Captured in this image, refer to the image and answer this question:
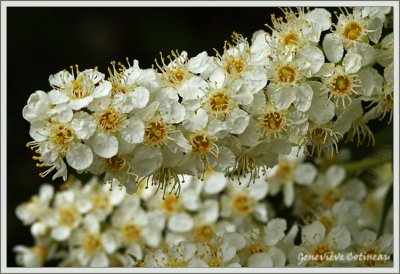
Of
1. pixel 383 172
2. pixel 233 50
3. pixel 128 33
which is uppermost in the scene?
pixel 233 50

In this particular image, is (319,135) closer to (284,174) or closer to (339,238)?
(339,238)

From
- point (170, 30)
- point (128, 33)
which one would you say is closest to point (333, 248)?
point (170, 30)

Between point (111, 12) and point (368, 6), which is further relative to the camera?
point (111, 12)

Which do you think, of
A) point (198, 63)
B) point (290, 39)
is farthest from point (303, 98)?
point (198, 63)

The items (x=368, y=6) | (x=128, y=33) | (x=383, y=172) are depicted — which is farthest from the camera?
(x=128, y=33)

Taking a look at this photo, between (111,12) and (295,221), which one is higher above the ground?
(111,12)

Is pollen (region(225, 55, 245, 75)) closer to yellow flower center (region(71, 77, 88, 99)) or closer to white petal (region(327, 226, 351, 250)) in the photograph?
yellow flower center (region(71, 77, 88, 99))

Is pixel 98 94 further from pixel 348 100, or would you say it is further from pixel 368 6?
pixel 368 6
